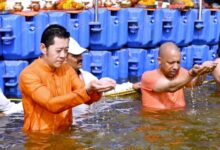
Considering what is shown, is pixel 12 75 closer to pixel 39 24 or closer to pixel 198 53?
pixel 39 24

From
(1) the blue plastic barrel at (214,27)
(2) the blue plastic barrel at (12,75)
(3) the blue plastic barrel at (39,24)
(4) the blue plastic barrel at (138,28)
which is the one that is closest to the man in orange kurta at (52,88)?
(2) the blue plastic barrel at (12,75)

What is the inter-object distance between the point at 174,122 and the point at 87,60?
331 cm

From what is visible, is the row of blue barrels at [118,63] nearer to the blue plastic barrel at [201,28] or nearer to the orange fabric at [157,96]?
the blue plastic barrel at [201,28]

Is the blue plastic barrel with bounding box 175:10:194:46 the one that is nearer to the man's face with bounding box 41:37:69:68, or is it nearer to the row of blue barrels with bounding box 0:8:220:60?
the row of blue barrels with bounding box 0:8:220:60

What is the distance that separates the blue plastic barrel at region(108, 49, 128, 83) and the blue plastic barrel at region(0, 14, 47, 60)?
5.96 feet

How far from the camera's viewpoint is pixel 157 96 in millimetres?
6770

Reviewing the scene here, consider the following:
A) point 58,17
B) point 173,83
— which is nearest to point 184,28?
point 58,17

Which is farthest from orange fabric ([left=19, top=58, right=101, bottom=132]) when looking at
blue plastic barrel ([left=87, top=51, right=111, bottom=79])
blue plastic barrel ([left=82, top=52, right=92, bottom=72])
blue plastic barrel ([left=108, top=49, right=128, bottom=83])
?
blue plastic barrel ([left=108, top=49, right=128, bottom=83])

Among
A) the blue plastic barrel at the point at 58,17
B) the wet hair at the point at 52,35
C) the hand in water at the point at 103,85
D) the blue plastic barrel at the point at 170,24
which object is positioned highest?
the wet hair at the point at 52,35

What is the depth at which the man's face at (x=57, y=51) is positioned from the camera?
193 inches

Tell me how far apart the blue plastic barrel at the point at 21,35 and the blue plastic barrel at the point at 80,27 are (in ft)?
2.34

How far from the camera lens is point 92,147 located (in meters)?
5.13

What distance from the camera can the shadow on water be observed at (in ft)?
17.0

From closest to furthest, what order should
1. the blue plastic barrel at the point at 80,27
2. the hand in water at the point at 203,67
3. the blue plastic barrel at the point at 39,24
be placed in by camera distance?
the hand in water at the point at 203,67 < the blue plastic barrel at the point at 39,24 < the blue plastic barrel at the point at 80,27
